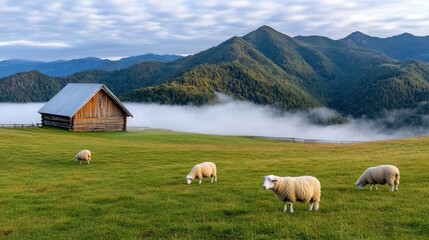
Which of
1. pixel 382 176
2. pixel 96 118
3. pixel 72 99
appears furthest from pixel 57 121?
pixel 382 176

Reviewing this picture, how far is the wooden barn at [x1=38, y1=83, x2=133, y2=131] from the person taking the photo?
56469 millimetres

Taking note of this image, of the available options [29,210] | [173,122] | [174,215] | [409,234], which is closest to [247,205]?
[174,215]

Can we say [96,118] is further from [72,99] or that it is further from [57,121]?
[57,121]

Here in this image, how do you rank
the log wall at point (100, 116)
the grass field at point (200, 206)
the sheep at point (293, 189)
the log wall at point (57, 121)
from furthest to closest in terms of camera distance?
the log wall at point (100, 116) < the log wall at point (57, 121) < the sheep at point (293, 189) < the grass field at point (200, 206)

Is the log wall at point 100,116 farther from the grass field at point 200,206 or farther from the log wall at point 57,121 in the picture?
the grass field at point 200,206

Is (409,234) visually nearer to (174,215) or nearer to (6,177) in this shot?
(174,215)

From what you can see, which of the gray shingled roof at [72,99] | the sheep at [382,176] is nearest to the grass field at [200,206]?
the sheep at [382,176]

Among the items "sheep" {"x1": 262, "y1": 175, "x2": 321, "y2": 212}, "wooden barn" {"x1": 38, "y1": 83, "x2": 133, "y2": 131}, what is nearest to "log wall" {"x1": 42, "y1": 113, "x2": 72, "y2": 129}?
"wooden barn" {"x1": 38, "y1": 83, "x2": 133, "y2": 131}

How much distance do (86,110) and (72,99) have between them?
3.68 metres

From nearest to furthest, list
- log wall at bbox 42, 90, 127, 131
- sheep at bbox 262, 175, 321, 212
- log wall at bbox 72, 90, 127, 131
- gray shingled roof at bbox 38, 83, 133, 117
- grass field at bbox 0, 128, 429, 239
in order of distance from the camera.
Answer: grass field at bbox 0, 128, 429, 239, sheep at bbox 262, 175, 321, 212, gray shingled roof at bbox 38, 83, 133, 117, log wall at bbox 42, 90, 127, 131, log wall at bbox 72, 90, 127, 131

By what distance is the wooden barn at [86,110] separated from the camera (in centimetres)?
5647

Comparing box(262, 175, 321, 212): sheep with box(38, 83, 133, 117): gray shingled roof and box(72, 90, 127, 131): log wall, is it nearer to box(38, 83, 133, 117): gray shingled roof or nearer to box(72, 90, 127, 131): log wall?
box(38, 83, 133, 117): gray shingled roof

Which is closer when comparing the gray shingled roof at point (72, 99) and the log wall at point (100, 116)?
the gray shingled roof at point (72, 99)

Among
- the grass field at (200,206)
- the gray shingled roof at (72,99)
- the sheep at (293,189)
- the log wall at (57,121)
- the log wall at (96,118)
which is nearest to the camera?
the grass field at (200,206)
